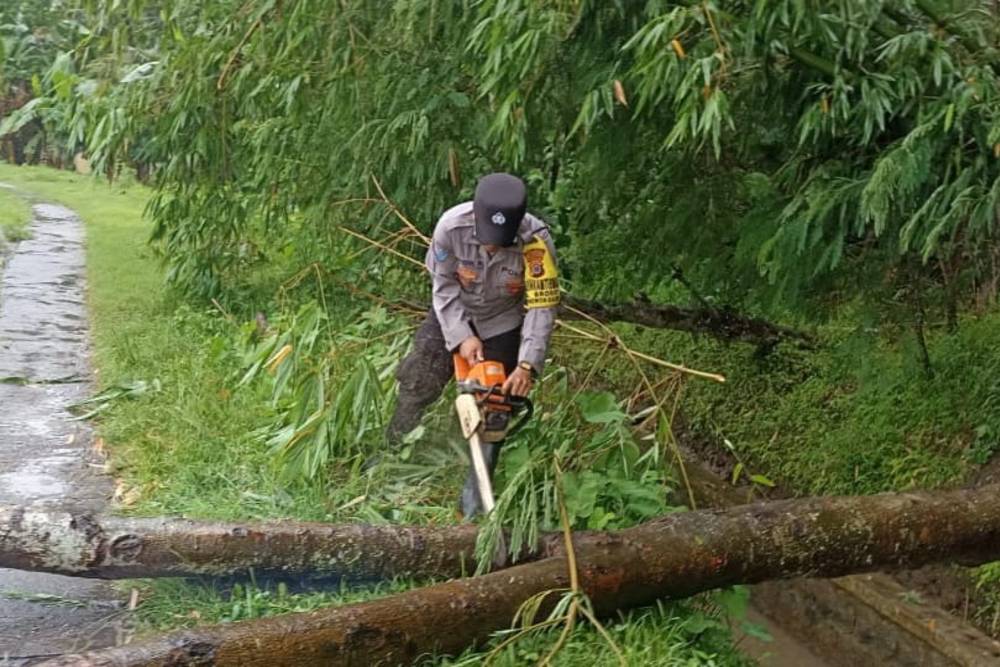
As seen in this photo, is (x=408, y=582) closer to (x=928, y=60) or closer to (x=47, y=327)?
(x=928, y=60)

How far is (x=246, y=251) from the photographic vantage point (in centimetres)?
911

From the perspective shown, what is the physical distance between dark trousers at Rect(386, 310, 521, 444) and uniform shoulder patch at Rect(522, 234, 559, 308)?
0.46m

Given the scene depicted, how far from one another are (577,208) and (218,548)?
413 cm

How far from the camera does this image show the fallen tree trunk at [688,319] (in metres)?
7.66

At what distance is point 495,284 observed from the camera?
465 cm

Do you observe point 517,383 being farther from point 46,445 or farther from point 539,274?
point 46,445

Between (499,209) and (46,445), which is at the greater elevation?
(499,209)

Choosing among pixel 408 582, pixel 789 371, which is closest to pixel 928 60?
pixel 408 582

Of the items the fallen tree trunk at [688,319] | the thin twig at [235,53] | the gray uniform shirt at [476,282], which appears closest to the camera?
the gray uniform shirt at [476,282]

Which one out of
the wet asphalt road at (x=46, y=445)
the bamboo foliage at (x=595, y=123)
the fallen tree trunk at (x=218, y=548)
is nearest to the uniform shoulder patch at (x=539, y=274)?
the bamboo foliage at (x=595, y=123)

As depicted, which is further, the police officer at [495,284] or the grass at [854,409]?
the grass at [854,409]

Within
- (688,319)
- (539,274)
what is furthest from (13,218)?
(539,274)

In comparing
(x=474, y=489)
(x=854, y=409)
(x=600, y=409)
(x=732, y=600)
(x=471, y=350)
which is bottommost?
(x=854, y=409)

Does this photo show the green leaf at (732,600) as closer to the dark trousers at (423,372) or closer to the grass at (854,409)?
the dark trousers at (423,372)
